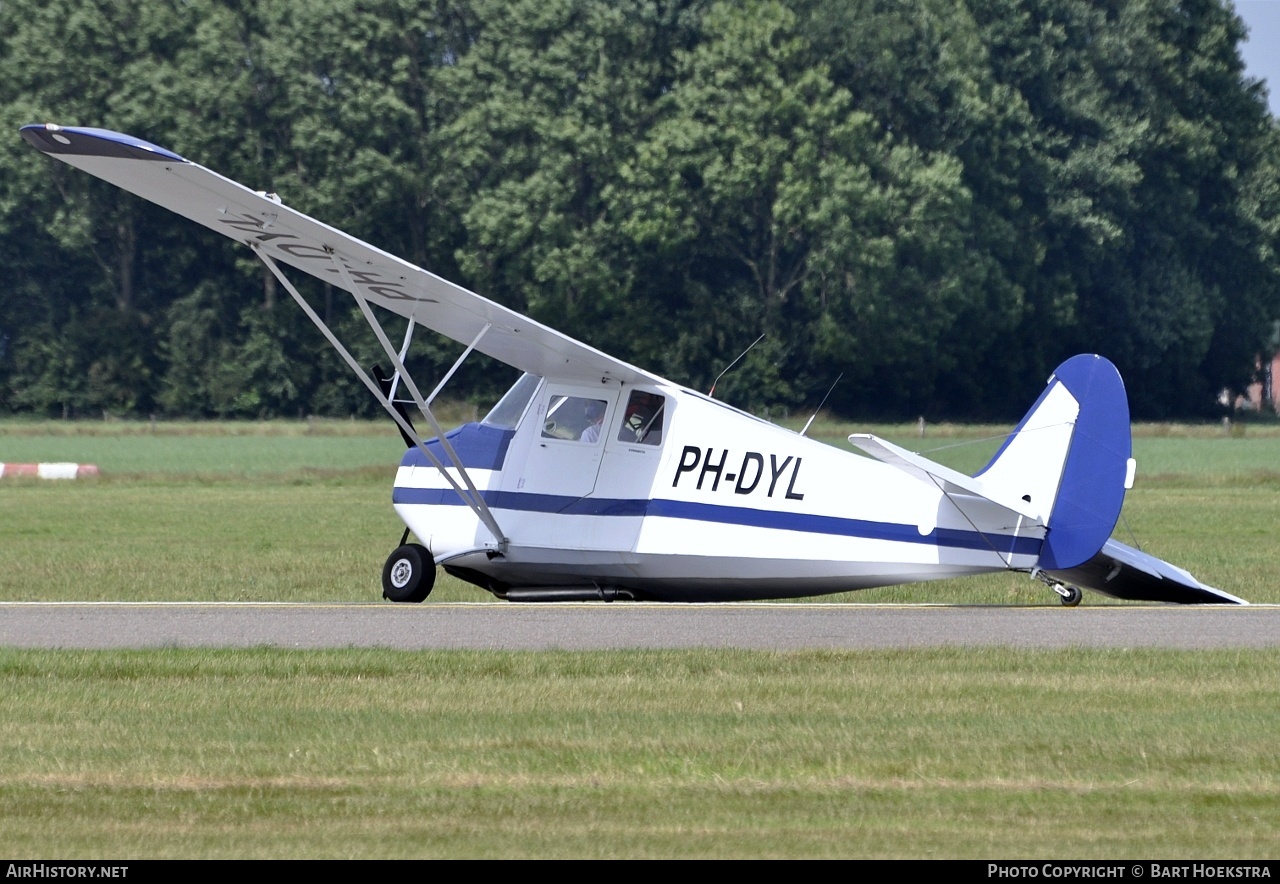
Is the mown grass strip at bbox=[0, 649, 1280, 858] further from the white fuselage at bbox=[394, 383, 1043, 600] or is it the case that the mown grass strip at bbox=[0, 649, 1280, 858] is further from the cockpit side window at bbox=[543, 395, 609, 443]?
the cockpit side window at bbox=[543, 395, 609, 443]

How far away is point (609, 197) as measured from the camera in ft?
209

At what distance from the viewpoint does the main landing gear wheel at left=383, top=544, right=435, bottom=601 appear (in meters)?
14.4

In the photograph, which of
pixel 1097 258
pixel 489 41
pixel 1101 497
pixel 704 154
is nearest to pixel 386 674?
pixel 1101 497

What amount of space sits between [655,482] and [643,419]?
557 mm

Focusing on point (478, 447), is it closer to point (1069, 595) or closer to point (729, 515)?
point (729, 515)

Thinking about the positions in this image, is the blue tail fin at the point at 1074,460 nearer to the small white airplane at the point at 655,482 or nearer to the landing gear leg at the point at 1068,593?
the small white airplane at the point at 655,482

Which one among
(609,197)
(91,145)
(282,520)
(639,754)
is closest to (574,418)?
(91,145)

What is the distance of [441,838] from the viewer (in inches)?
250

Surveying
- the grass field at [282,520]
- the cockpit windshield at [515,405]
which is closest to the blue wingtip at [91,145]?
the cockpit windshield at [515,405]

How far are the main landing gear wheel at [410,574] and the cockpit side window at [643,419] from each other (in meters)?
1.92

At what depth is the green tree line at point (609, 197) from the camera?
208ft

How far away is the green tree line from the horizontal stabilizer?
4817 centimetres

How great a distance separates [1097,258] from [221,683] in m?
65.0
